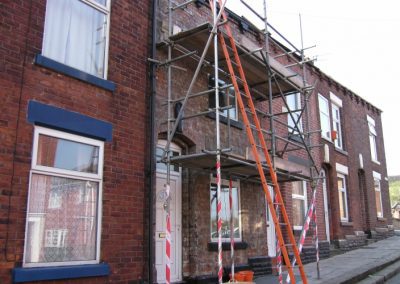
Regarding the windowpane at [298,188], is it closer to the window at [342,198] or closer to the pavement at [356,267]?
the pavement at [356,267]

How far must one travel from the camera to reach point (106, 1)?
739cm

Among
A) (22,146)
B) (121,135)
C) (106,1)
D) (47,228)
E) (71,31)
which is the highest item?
(106,1)

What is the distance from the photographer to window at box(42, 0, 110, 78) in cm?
646

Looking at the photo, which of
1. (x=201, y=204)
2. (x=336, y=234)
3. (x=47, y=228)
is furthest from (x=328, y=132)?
(x=47, y=228)

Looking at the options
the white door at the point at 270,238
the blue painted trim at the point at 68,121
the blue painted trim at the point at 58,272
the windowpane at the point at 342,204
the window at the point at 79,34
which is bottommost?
the blue painted trim at the point at 58,272

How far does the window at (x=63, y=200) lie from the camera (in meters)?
5.74

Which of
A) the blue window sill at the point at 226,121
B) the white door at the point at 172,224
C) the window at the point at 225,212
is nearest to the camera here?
the white door at the point at 172,224

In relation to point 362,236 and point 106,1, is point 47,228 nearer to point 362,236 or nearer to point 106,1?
point 106,1

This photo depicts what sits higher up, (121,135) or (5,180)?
(121,135)

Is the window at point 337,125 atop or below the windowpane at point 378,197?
atop

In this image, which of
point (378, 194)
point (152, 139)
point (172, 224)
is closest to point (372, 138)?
point (378, 194)

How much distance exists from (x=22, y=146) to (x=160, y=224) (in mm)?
3119

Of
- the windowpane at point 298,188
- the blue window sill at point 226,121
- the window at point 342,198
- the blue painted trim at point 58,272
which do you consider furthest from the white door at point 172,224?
the window at point 342,198

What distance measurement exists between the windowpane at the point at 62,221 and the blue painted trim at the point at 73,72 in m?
1.51
